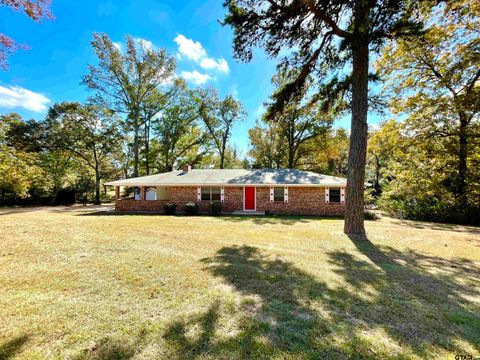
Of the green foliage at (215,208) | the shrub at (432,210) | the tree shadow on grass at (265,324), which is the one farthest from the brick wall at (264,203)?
the tree shadow on grass at (265,324)

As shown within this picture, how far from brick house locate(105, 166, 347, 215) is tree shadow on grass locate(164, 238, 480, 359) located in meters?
10.5

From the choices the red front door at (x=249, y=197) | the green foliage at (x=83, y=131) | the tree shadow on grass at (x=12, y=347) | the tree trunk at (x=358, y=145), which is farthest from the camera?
the green foliage at (x=83, y=131)

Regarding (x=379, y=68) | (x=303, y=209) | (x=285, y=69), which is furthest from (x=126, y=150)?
(x=379, y=68)

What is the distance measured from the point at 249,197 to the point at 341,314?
44.6 feet

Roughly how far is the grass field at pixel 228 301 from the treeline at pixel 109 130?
21255 mm

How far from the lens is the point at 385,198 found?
1780 centimetres

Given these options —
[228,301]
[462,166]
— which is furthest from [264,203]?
[228,301]

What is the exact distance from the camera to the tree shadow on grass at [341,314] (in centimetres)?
251

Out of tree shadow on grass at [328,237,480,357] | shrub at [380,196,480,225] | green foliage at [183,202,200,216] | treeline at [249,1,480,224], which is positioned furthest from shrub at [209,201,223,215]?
shrub at [380,196,480,225]

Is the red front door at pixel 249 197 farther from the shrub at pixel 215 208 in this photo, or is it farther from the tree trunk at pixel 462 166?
the tree trunk at pixel 462 166

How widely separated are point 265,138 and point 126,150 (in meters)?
19.0

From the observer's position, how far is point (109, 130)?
1027 inches

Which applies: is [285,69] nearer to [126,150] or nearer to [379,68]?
[379,68]

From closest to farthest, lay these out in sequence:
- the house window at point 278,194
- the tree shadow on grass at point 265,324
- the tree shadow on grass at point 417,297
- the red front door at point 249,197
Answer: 1. the tree shadow on grass at point 265,324
2. the tree shadow on grass at point 417,297
3. the house window at point 278,194
4. the red front door at point 249,197
